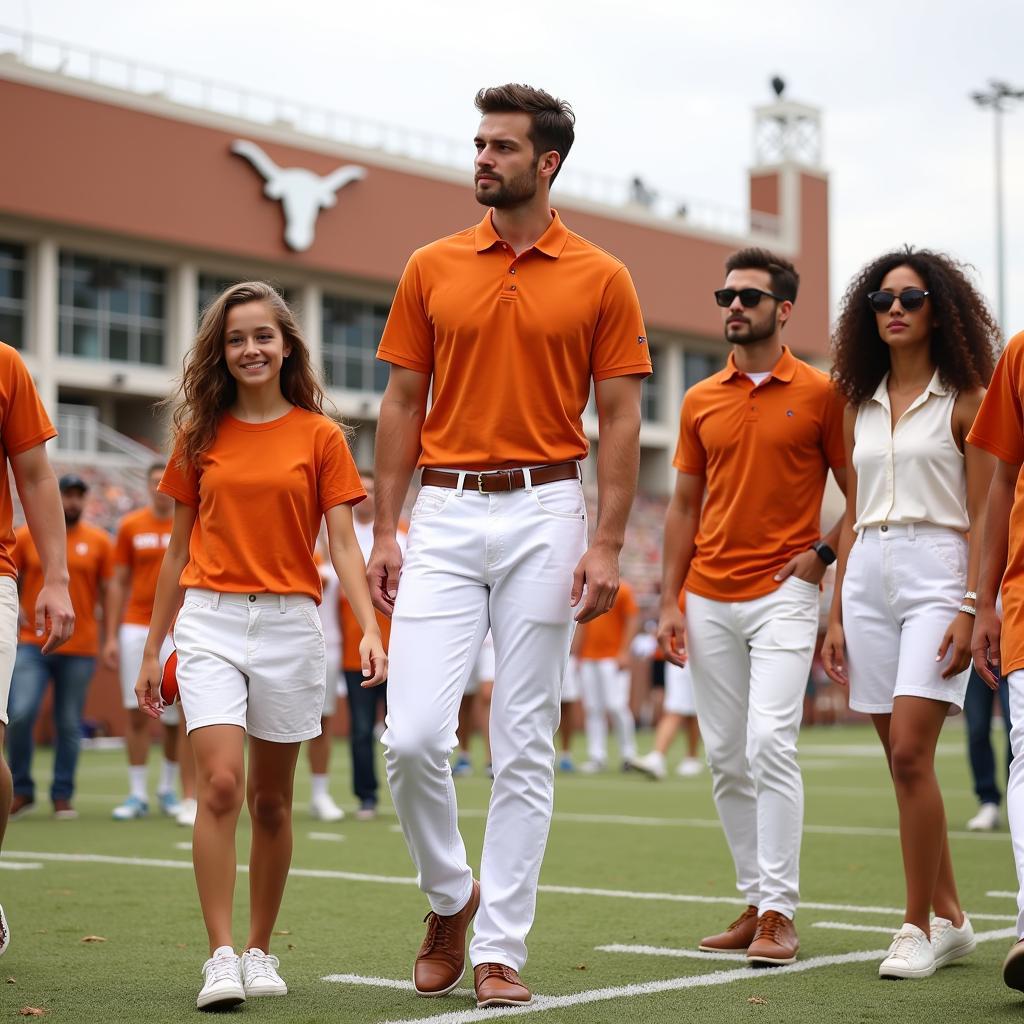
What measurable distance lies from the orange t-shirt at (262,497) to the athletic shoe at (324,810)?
21.2ft

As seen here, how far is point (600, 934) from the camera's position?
6.93 metres

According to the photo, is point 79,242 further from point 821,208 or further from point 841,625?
point 841,625

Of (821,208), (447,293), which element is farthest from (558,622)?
(821,208)

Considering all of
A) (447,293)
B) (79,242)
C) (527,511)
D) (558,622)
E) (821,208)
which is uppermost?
(821,208)

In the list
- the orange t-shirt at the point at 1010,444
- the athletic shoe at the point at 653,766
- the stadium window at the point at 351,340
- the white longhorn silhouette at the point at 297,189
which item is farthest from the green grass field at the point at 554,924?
the stadium window at the point at 351,340

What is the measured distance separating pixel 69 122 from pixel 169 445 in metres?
37.4

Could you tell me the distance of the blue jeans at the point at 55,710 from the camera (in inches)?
484

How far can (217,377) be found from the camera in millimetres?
5789

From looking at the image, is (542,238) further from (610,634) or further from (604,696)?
(604,696)

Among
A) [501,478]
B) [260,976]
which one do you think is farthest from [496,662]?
[260,976]

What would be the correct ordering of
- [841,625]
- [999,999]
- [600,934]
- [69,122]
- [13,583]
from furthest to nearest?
[69,122] < [600,934] < [841,625] < [13,583] < [999,999]

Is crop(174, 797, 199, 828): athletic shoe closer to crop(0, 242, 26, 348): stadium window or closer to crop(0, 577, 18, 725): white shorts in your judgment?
crop(0, 577, 18, 725): white shorts

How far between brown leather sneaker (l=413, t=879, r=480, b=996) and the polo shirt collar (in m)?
1.99

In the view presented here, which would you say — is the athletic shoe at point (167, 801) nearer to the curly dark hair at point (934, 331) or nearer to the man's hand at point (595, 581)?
the curly dark hair at point (934, 331)
